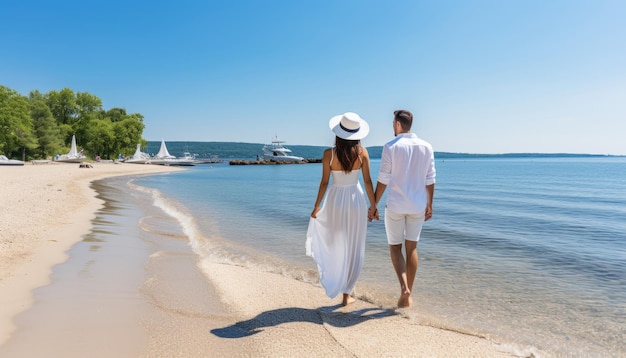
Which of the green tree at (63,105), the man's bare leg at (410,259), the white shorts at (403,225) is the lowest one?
the man's bare leg at (410,259)

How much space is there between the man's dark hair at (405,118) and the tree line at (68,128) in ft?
215

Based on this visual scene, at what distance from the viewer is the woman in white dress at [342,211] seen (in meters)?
4.46

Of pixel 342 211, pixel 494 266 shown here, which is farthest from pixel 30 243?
pixel 494 266

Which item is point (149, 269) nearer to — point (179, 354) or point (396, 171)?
point (179, 354)

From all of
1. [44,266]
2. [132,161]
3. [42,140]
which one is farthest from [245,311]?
[132,161]

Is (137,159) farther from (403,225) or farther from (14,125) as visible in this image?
(403,225)

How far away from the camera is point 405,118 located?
4547 mm

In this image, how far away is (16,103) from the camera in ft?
176

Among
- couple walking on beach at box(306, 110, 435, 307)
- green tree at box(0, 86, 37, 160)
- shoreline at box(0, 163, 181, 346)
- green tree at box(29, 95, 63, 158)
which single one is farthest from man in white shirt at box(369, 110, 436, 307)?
green tree at box(29, 95, 63, 158)

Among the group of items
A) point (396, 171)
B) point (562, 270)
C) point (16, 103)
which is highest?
point (16, 103)

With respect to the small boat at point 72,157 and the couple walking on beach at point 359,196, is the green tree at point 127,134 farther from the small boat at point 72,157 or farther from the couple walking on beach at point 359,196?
the couple walking on beach at point 359,196

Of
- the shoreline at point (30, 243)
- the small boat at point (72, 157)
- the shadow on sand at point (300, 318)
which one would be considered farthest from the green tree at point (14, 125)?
the shadow on sand at point (300, 318)

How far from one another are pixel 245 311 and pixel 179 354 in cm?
127

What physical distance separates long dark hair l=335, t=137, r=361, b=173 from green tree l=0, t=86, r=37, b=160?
57.6 meters
